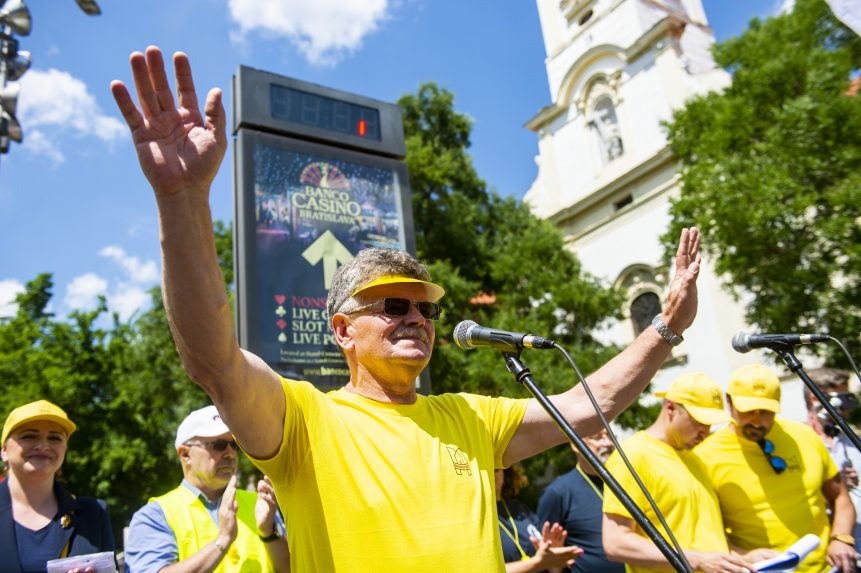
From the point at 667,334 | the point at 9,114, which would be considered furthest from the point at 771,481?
the point at 9,114

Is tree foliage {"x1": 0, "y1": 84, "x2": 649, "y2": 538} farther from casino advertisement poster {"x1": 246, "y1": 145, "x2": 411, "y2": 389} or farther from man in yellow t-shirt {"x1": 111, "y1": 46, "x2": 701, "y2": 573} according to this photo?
man in yellow t-shirt {"x1": 111, "y1": 46, "x2": 701, "y2": 573}

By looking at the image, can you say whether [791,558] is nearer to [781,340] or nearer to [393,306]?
Result: [781,340]

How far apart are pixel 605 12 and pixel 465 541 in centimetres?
2508

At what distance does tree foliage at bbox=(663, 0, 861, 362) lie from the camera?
1090 centimetres

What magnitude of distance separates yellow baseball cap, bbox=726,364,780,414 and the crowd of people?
11 millimetres

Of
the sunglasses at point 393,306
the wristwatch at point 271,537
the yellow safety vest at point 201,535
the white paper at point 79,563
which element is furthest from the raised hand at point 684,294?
the white paper at point 79,563

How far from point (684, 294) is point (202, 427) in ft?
7.99

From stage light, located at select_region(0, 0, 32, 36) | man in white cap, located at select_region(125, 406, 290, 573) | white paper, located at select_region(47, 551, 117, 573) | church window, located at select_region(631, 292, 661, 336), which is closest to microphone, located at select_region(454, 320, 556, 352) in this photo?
man in white cap, located at select_region(125, 406, 290, 573)

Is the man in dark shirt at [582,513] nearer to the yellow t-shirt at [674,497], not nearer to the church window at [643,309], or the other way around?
the yellow t-shirt at [674,497]

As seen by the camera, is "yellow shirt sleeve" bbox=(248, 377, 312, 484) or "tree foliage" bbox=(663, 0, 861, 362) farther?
"tree foliage" bbox=(663, 0, 861, 362)

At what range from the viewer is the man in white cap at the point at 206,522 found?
2996mm

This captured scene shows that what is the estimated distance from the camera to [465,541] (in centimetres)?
191

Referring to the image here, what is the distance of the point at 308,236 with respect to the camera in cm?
711

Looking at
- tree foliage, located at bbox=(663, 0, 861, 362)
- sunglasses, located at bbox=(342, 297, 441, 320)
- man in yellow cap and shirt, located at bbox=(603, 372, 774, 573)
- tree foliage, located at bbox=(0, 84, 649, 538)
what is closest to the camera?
sunglasses, located at bbox=(342, 297, 441, 320)
